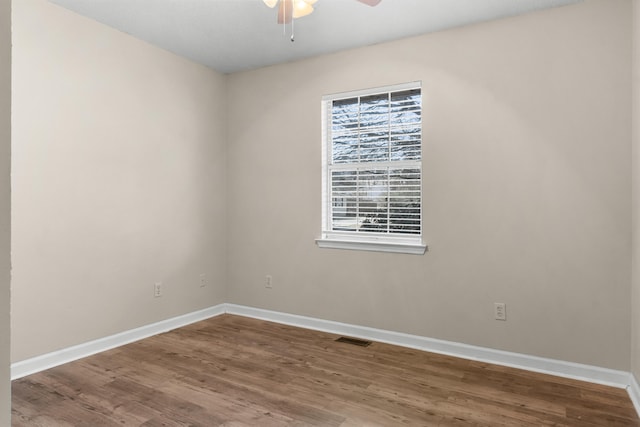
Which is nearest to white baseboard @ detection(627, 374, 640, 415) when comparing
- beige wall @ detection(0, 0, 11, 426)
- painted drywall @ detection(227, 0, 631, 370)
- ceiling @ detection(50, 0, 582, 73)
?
painted drywall @ detection(227, 0, 631, 370)

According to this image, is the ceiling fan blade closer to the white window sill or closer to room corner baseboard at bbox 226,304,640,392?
the white window sill

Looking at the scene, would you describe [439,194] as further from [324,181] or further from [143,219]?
[143,219]

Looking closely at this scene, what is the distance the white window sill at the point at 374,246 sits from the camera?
3363 millimetres

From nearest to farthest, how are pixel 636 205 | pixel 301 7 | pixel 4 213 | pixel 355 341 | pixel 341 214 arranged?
1. pixel 4 213
2. pixel 301 7
3. pixel 636 205
4. pixel 355 341
5. pixel 341 214

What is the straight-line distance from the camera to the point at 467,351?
3.17m

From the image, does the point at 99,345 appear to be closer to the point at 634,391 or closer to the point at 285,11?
the point at 285,11

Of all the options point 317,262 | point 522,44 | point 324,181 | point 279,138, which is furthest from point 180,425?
point 522,44

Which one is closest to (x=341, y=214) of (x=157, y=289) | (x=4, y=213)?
(x=157, y=289)

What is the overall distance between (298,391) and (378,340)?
116cm

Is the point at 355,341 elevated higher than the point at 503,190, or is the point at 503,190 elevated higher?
the point at 503,190

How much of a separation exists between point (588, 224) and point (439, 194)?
1.04 meters

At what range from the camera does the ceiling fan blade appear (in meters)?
2.39

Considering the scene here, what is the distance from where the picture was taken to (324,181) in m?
3.87

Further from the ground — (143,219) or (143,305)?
(143,219)
